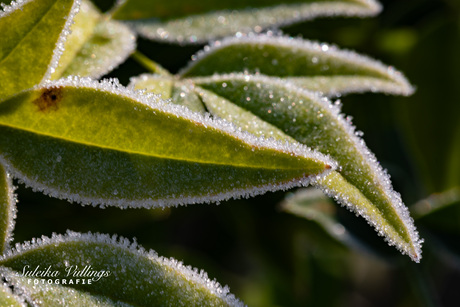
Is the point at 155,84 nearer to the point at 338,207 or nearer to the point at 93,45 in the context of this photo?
the point at 93,45


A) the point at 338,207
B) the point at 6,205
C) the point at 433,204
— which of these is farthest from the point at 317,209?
the point at 6,205

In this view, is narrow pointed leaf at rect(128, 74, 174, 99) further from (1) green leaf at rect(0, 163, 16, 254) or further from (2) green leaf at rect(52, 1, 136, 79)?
(1) green leaf at rect(0, 163, 16, 254)

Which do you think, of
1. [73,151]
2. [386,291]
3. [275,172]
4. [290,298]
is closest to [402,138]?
[290,298]

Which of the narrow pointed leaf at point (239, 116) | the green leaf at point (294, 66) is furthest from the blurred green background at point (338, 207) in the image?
the narrow pointed leaf at point (239, 116)

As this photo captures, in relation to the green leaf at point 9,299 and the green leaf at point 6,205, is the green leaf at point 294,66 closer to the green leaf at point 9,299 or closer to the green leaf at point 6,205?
the green leaf at point 6,205

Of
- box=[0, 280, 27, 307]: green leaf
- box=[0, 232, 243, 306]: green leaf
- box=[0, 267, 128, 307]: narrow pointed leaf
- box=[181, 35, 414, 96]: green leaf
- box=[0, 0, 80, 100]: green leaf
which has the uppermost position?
box=[181, 35, 414, 96]: green leaf

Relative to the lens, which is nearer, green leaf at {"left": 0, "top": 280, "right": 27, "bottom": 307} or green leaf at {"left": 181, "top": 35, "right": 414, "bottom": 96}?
green leaf at {"left": 0, "top": 280, "right": 27, "bottom": 307}

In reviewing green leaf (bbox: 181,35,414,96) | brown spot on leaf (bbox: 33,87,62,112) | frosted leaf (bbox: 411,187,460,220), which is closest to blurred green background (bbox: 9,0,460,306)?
frosted leaf (bbox: 411,187,460,220)
